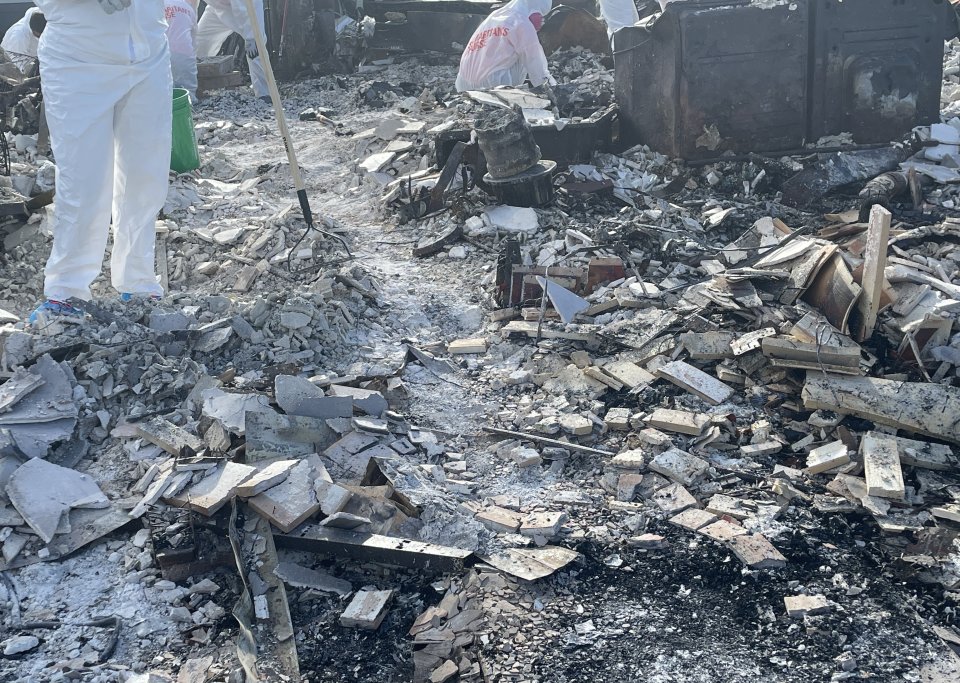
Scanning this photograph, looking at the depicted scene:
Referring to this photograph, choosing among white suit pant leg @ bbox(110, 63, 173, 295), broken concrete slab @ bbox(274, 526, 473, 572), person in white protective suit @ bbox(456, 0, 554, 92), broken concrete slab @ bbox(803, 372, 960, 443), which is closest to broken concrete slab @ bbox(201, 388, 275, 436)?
broken concrete slab @ bbox(274, 526, 473, 572)

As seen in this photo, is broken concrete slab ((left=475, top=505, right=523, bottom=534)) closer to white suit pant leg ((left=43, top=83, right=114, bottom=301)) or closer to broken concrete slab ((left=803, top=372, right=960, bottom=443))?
broken concrete slab ((left=803, top=372, right=960, bottom=443))

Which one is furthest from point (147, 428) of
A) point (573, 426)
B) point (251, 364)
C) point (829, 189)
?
point (829, 189)

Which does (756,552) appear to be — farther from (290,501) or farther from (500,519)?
(290,501)

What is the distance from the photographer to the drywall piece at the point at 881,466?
3961 mm

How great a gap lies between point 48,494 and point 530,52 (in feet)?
24.1

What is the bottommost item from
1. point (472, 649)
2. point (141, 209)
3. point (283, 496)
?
point (472, 649)

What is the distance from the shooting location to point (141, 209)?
5.53 metres

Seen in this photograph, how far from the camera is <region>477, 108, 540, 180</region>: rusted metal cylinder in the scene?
6.79 meters

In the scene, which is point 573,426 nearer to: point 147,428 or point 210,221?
point 147,428

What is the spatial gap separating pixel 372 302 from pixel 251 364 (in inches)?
45.4

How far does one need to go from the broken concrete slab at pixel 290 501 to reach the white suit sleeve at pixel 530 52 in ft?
22.6

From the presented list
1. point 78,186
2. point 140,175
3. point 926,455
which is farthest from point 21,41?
point 926,455

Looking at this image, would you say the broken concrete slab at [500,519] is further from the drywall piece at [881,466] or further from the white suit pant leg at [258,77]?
the white suit pant leg at [258,77]

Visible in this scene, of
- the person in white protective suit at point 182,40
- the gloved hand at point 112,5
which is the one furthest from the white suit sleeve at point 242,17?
the gloved hand at point 112,5
